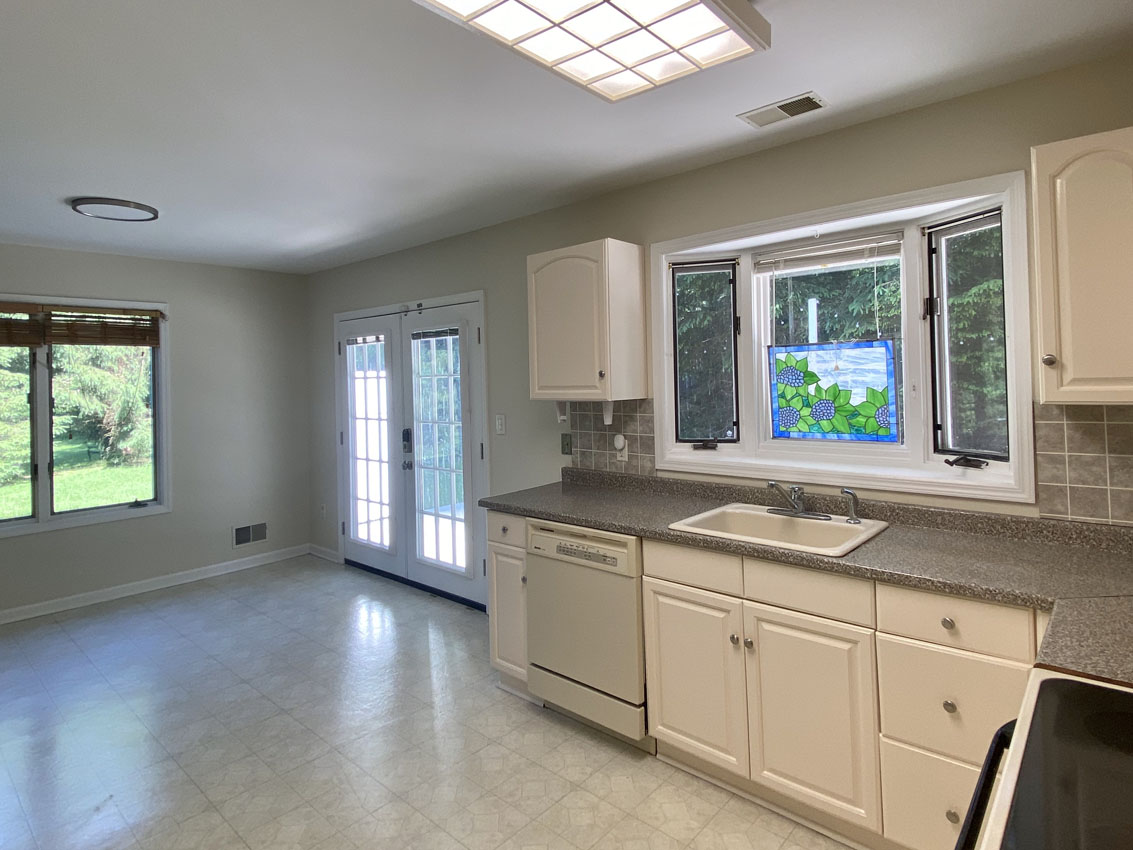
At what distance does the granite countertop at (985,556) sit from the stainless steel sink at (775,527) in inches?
2.0

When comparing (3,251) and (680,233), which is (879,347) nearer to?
(680,233)

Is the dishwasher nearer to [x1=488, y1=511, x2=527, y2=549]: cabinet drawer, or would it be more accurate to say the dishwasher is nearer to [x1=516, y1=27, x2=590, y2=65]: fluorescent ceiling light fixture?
[x1=488, y1=511, x2=527, y2=549]: cabinet drawer

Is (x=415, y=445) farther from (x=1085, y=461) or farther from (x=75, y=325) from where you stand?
(x=1085, y=461)

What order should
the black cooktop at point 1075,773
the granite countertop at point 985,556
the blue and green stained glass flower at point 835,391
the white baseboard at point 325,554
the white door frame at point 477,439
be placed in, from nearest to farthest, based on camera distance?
the black cooktop at point 1075,773 → the granite countertop at point 985,556 → the blue and green stained glass flower at point 835,391 → the white door frame at point 477,439 → the white baseboard at point 325,554

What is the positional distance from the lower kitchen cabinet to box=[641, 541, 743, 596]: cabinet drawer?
2.29 feet

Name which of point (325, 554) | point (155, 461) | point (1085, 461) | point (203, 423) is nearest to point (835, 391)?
point (1085, 461)

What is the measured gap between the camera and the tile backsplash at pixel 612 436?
312cm

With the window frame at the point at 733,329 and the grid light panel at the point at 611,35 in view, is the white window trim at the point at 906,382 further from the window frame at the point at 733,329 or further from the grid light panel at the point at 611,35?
the grid light panel at the point at 611,35

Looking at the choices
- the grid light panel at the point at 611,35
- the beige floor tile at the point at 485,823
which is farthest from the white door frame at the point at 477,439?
the grid light panel at the point at 611,35

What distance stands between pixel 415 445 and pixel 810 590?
10.4 feet

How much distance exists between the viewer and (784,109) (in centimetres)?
227

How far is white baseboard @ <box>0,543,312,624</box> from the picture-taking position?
410 cm

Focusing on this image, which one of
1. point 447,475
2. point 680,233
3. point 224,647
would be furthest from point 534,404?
point 224,647

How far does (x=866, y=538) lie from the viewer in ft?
6.95
